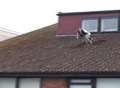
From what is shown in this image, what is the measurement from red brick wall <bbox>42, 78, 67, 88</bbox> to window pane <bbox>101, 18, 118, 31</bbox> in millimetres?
6976

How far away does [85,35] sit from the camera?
26.1 meters

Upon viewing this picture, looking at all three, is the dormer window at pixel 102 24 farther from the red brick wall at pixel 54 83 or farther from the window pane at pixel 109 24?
the red brick wall at pixel 54 83

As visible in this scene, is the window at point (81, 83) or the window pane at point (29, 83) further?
the window pane at point (29, 83)

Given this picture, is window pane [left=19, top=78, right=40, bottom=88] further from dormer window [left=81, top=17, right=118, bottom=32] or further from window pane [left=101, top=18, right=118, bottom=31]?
window pane [left=101, top=18, right=118, bottom=31]

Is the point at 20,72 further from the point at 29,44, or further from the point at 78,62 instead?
the point at 29,44

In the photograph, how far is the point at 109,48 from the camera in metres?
23.3

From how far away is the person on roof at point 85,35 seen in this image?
84.2ft

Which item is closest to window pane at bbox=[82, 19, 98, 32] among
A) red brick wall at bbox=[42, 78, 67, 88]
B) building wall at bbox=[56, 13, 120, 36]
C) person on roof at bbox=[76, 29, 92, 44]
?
building wall at bbox=[56, 13, 120, 36]

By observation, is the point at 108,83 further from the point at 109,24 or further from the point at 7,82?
the point at 109,24

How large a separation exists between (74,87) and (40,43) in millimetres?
6455

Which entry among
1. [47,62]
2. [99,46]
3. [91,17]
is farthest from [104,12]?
[47,62]

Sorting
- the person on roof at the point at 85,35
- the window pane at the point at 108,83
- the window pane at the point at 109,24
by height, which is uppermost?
the window pane at the point at 109,24

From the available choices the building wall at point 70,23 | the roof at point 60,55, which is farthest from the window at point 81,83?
the building wall at point 70,23

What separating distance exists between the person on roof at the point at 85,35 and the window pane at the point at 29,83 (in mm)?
4930
